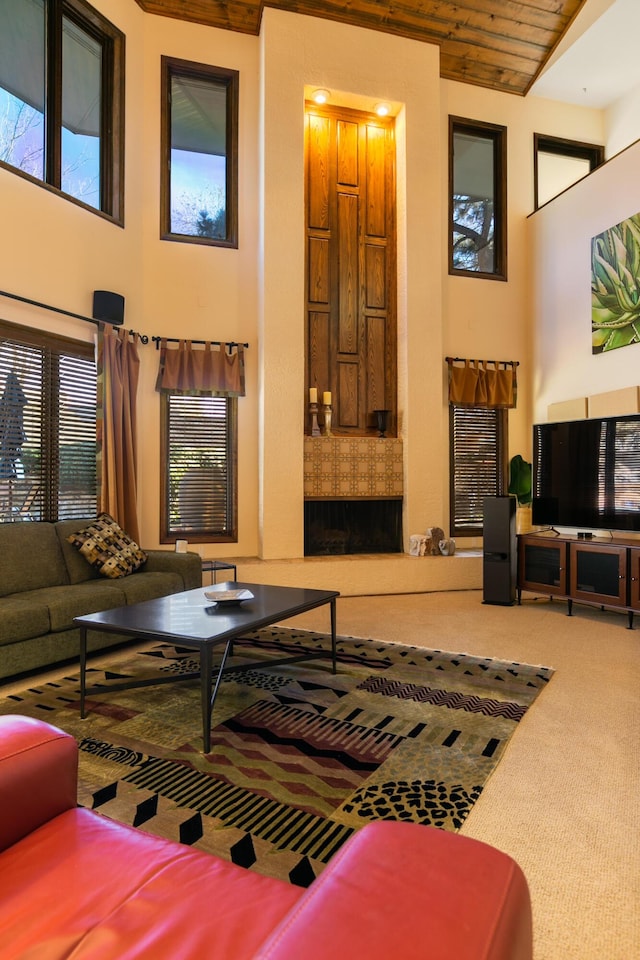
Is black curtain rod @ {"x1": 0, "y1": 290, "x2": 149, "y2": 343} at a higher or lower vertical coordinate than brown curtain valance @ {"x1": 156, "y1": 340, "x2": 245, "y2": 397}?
higher

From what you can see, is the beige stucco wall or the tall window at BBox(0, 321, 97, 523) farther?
the beige stucco wall

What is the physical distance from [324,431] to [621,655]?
134 inches

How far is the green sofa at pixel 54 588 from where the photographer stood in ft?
10.4

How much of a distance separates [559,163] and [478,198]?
3.84 ft

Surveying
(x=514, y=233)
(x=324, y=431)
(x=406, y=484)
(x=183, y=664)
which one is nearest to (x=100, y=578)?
(x=183, y=664)

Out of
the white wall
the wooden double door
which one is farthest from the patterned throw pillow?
the white wall

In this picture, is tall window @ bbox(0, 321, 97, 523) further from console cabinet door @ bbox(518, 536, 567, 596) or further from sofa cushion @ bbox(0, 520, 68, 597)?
console cabinet door @ bbox(518, 536, 567, 596)

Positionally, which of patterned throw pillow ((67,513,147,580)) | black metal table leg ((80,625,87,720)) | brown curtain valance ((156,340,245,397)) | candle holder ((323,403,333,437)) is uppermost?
brown curtain valance ((156,340,245,397))

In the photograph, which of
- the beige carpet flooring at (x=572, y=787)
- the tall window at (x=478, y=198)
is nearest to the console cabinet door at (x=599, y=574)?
the beige carpet flooring at (x=572, y=787)

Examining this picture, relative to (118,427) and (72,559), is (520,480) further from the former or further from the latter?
(72,559)

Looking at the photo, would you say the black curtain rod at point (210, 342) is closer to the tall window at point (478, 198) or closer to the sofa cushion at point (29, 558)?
the sofa cushion at point (29, 558)

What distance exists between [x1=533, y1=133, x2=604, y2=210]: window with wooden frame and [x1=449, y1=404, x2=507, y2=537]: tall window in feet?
8.74

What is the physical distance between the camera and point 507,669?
3.39 m

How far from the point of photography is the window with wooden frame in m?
7.04
